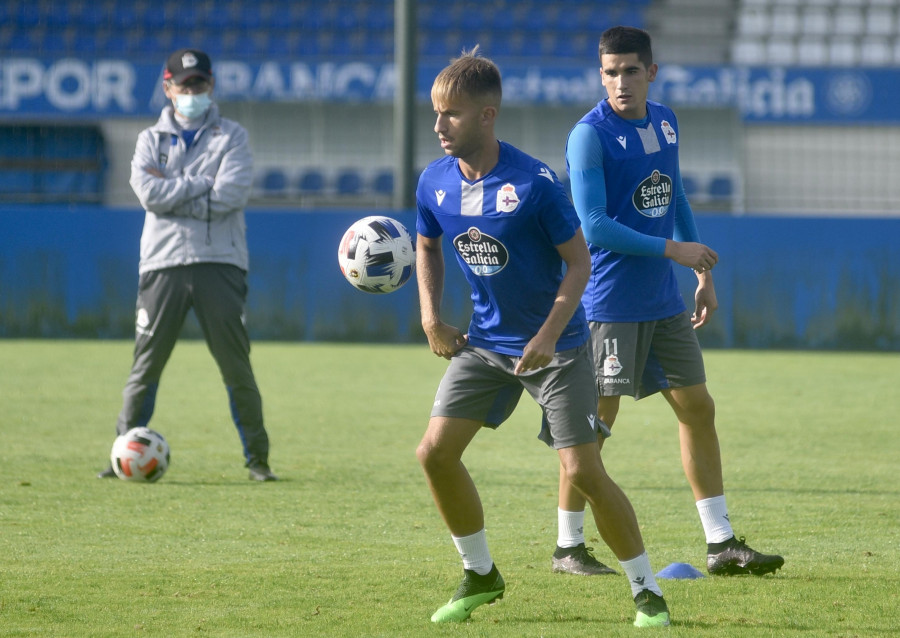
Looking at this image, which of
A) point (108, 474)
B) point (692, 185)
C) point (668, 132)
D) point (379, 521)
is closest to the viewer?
→ point (668, 132)

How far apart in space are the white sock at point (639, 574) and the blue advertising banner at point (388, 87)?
1754 centimetres

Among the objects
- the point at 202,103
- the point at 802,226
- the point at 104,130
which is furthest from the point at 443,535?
the point at 104,130

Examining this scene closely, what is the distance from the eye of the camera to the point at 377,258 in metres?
4.68

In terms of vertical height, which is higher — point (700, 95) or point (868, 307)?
point (700, 95)

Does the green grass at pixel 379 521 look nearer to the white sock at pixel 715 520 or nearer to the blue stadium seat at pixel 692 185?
the white sock at pixel 715 520

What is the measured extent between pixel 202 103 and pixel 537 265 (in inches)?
134

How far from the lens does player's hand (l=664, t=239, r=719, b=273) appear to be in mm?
4191

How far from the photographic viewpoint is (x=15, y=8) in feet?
74.5

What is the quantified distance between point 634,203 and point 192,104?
3.09 m

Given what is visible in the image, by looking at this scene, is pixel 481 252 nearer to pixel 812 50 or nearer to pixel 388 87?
pixel 388 87

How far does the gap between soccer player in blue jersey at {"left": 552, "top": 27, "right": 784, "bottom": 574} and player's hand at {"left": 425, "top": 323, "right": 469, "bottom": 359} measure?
28.8 inches

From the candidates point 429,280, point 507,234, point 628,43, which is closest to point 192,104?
point 628,43

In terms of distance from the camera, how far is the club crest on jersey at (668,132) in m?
4.70

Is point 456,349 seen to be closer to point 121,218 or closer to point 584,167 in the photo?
point 584,167
